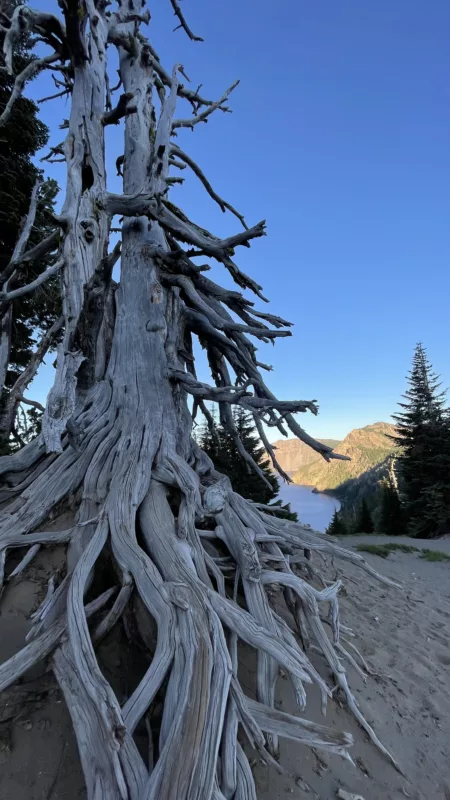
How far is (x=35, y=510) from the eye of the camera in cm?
248

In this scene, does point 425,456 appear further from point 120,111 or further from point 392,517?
point 120,111

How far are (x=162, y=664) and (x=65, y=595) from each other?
68 centimetres

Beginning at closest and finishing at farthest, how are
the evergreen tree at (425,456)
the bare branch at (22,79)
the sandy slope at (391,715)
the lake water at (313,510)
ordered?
the sandy slope at (391,715), the bare branch at (22,79), the evergreen tree at (425,456), the lake water at (313,510)

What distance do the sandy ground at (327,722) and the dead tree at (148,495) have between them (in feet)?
0.51

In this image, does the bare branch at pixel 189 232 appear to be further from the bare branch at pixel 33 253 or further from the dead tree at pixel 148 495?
the bare branch at pixel 33 253

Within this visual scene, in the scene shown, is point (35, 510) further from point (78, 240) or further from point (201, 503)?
point (78, 240)

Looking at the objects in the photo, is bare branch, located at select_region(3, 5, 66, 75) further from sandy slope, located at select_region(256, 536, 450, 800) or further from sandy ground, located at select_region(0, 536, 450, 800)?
sandy slope, located at select_region(256, 536, 450, 800)

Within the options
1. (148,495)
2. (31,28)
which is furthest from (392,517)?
(31,28)

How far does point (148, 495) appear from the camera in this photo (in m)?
2.55

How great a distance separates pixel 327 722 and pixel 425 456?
20.2m

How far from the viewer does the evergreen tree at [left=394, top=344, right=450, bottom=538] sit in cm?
1805

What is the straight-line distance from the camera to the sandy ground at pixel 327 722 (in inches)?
59.5

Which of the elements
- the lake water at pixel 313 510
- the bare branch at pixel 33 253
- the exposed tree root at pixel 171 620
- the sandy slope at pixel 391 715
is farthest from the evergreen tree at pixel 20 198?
the lake water at pixel 313 510

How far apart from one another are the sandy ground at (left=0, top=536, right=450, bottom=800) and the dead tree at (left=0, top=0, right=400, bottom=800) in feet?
0.51
